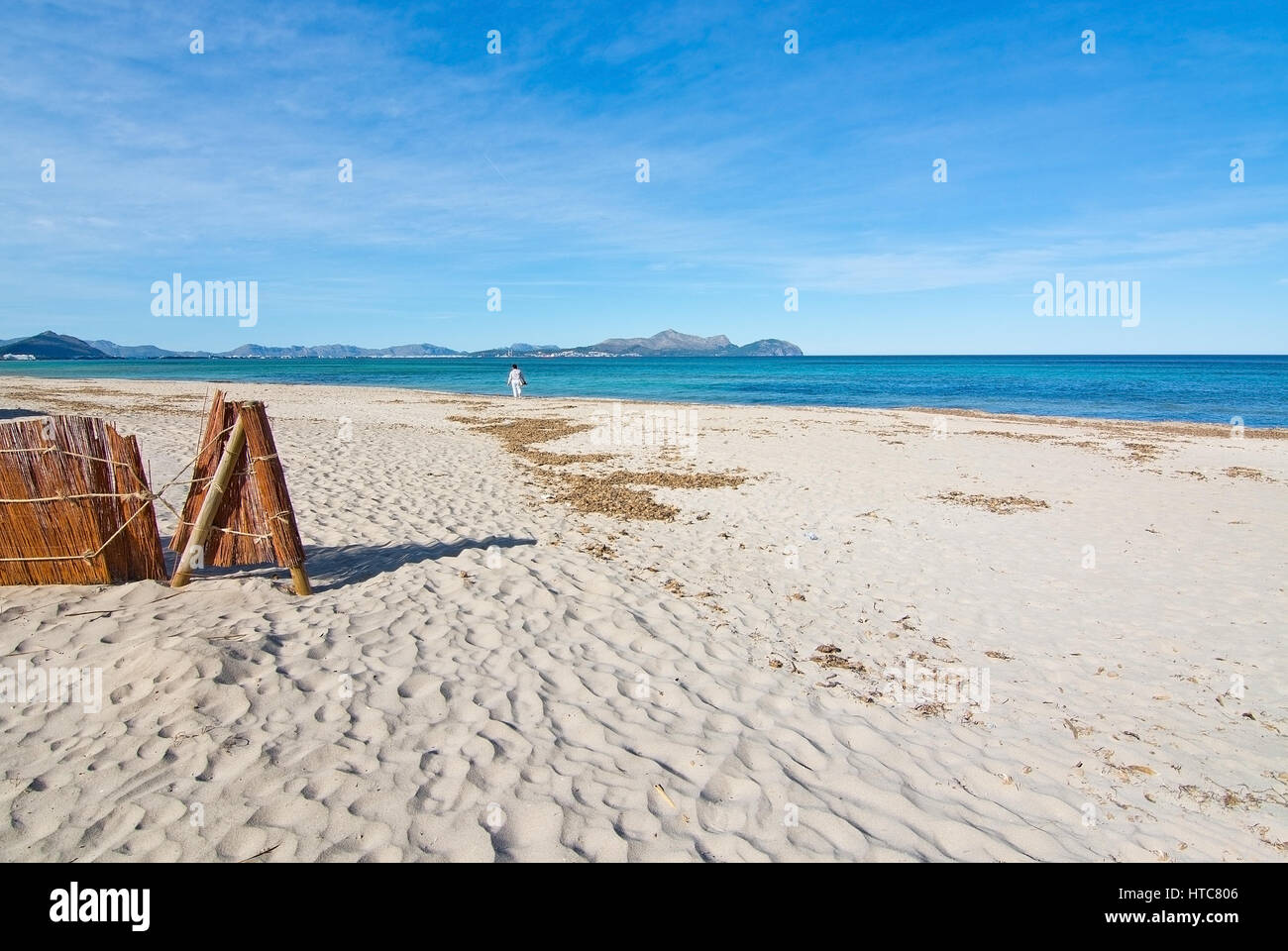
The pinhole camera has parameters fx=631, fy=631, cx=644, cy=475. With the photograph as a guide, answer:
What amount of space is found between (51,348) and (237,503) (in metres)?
205

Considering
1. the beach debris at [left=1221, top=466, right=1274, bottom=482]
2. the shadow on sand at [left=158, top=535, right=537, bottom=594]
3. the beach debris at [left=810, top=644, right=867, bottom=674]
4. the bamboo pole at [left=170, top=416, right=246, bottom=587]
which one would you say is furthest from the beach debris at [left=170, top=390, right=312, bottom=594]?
the beach debris at [left=1221, top=466, right=1274, bottom=482]

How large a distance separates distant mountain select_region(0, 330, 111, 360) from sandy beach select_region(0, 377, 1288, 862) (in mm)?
177801

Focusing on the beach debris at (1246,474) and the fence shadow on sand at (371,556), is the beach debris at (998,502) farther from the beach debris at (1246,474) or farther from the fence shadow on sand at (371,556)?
the fence shadow on sand at (371,556)

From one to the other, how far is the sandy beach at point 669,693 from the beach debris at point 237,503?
0.31 m

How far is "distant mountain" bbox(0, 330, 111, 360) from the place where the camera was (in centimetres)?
14275

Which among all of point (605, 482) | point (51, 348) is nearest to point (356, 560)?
point (605, 482)

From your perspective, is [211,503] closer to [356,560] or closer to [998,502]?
[356,560]

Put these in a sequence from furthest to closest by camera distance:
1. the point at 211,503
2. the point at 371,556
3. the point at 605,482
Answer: the point at 605,482 → the point at 371,556 → the point at 211,503

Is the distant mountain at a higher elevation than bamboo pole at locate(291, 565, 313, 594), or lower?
higher

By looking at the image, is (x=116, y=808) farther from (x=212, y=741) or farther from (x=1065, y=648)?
(x=1065, y=648)

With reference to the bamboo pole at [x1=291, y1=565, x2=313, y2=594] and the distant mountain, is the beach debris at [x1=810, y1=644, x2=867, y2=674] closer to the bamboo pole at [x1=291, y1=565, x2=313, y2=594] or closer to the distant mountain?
the bamboo pole at [x1=291, y1=565, x2=313, y2=594]

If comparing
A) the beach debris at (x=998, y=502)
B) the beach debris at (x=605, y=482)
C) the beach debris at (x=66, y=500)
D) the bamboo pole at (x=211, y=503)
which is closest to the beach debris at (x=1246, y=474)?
the beach debris at (x=998, y=502)

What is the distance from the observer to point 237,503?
Answer: 566 cm

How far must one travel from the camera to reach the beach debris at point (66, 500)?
516cm
